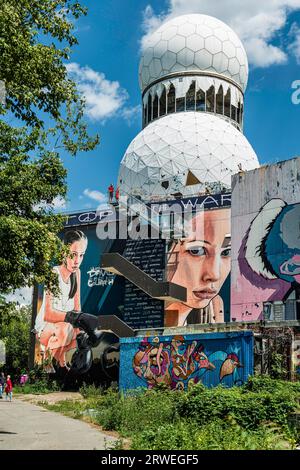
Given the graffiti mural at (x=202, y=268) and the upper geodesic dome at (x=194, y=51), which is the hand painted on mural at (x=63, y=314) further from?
the upper geodesic dome at (x=194, y=51)

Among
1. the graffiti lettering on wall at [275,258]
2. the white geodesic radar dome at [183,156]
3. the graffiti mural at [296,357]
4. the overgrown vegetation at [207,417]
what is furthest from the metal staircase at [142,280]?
the overgrown vegetation at [207,417]

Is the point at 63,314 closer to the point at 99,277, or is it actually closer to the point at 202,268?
the point at 99,277

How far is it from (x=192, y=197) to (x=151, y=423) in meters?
22.1

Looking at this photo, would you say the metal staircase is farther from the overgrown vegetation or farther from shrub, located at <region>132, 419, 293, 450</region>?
shrub, located at <region>132, 419, 293, 450</region>

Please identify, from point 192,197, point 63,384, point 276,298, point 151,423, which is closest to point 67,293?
point 63,384

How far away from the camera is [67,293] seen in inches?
1609

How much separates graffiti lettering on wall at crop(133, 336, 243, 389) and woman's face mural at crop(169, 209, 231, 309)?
Answer: 6.79 meters

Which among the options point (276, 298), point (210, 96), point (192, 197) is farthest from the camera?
point (210, 96)

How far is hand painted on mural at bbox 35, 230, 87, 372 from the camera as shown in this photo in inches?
1575

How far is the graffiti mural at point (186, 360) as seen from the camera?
80.1 feet

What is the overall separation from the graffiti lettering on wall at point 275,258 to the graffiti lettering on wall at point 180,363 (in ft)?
19.1

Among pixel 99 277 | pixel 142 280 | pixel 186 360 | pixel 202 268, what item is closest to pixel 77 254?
pixel 99 277

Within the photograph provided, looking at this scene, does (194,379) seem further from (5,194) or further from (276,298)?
(5,194)

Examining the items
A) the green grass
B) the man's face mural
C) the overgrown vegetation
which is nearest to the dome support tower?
the man's face mural
